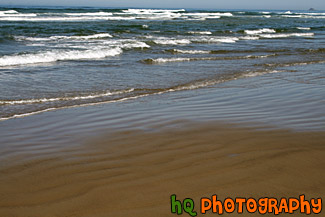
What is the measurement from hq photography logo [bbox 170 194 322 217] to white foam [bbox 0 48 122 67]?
9.94m

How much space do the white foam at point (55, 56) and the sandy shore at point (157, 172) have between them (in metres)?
8.41

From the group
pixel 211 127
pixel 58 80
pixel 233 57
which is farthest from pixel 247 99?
pixel 233 57

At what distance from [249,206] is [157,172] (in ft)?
3.23

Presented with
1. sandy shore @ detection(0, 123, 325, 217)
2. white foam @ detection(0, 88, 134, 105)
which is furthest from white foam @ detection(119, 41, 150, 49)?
sandy shore @ detection(0, 123, 325, 217)

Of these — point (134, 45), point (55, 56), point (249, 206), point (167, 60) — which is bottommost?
point (249, 206)

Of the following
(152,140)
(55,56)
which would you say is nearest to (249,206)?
(152,140)

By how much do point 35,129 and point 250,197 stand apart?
3221mm

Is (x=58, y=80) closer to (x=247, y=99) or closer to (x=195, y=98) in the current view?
(x=195, y=98)

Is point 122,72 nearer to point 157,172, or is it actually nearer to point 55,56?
point 55,56

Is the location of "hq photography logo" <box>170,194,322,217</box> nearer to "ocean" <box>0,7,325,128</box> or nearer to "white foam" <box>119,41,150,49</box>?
"ocean" <box>0,7,325,128</box>

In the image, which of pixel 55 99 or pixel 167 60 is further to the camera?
pixel 167 60

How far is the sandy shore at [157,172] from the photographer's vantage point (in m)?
3.07

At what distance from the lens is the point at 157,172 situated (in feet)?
11.9

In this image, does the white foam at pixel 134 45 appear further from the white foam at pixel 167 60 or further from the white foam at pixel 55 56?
the white foam at pixel 167 60
